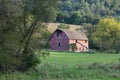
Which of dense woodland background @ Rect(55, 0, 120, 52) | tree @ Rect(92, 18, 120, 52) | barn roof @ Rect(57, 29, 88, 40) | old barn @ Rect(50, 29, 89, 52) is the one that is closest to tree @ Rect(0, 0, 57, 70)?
dense woodland background @ Rect(55, 0, 120, 52)

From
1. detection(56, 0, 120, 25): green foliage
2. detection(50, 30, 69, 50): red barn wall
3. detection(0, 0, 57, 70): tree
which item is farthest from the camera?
detection(56, 0, 120, 25): green foliage

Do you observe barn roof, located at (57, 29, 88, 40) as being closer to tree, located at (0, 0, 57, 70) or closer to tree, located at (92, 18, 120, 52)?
tree, located at (92, 18, 120, 52)

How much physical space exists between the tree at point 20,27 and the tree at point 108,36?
242 ft

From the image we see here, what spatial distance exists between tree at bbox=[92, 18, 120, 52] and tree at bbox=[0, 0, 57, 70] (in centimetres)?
7389

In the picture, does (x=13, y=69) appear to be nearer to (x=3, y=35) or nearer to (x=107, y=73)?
(x=3, y=35)

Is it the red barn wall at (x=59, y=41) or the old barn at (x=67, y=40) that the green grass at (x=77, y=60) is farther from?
the red barn wall at (x=59, y=41)

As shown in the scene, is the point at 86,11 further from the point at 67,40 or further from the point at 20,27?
the point at 20,27

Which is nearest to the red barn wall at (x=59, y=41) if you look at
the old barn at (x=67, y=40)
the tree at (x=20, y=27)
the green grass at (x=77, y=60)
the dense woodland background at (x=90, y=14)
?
the old barn at (x=67, y=40)

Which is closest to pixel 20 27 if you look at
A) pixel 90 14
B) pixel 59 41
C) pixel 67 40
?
pixel 67 40

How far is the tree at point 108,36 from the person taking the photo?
102 meters

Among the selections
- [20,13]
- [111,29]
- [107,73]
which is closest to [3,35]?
[20,13]

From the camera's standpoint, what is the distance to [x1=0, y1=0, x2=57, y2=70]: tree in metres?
24.0

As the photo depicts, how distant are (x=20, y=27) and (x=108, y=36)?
77.0 meters

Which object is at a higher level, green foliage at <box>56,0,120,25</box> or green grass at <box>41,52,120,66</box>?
green foliage at <box>56,0,120,25</box>
